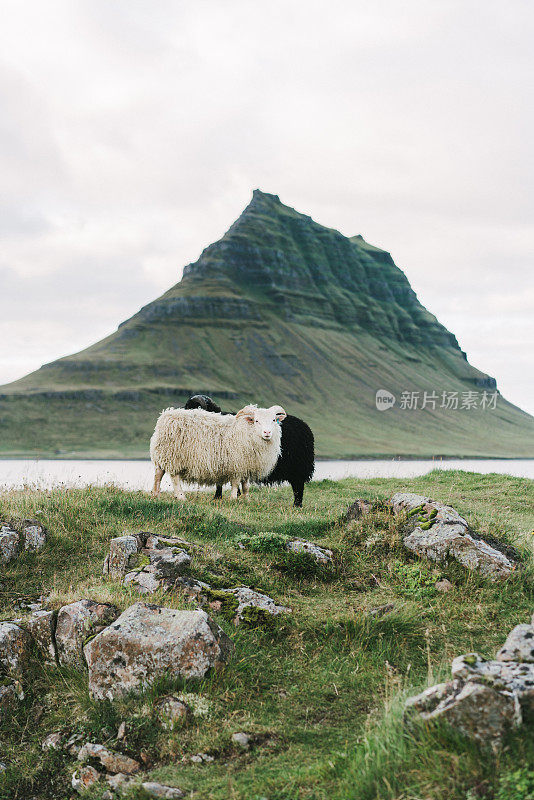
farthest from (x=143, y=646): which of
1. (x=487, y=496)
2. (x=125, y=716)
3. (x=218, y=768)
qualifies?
(x=487, y=496)

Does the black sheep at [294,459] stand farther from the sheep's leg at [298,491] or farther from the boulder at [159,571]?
the boulder at [159,571]

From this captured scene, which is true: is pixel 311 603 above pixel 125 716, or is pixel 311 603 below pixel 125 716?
above

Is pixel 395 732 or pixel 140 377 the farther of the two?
pixel 140 377

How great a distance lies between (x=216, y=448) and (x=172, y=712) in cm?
1075

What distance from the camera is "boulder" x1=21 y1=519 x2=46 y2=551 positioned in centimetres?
1080

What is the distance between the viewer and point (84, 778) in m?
5.85

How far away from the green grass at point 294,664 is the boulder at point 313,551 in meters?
0.19

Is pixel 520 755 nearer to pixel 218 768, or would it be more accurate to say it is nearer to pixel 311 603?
pixel 218 768

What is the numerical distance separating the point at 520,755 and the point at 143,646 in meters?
4.31

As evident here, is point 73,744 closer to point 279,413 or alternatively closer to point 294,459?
point 279,413

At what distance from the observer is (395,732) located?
5.04 m

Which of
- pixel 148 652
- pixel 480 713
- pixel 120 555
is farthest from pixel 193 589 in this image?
pixel 480 713

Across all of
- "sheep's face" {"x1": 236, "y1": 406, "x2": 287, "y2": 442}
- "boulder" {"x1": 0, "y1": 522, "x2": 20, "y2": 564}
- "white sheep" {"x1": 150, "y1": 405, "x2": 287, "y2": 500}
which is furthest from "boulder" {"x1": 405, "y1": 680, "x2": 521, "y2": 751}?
"white sheep" {"x1": 150, "y1": 405, "x2": 287, "y2": 500}

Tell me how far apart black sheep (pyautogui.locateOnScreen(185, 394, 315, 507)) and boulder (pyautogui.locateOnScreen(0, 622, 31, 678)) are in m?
9.26
